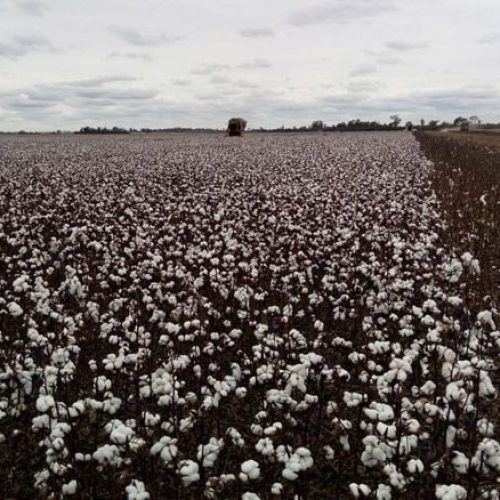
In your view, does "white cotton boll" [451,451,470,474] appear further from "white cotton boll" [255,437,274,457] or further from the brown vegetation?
the brown vegetation

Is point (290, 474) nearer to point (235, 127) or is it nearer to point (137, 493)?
point (137, 493)

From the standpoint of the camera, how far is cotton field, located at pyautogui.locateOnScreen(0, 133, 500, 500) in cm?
443

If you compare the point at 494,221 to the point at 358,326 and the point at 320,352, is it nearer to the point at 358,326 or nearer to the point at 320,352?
the point at 358,326

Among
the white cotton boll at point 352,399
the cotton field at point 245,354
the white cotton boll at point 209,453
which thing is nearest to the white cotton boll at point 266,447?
the cotton field at point 245,354

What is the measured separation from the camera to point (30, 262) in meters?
10.8

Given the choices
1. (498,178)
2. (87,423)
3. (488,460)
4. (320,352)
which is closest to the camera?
(488,460)

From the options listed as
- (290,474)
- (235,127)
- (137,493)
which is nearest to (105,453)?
(137,493)

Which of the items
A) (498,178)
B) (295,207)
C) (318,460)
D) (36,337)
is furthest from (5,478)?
(498,178)

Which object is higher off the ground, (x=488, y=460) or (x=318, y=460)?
(x=488, y=460)

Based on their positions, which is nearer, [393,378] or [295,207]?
[393,378]

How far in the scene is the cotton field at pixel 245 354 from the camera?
14.5 ft

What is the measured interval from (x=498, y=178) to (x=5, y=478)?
2258cm

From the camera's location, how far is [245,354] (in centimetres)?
661

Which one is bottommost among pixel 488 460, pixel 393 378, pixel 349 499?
pixel 349 499
